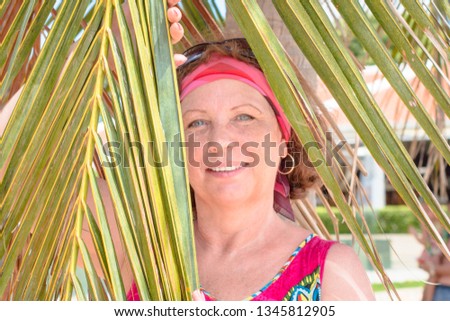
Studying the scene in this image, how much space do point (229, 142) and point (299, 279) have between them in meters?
0.24

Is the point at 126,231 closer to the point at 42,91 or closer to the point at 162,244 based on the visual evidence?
the point at 162,244

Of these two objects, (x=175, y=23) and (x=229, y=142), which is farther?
(x=229, y=142)

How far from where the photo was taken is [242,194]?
104 centimetres

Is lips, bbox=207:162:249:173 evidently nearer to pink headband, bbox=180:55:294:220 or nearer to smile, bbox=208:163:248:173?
smile, bbox=208:163:248:173

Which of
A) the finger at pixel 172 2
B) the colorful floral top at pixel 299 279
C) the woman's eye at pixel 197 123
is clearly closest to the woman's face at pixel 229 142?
the woman's eye at pixel 197 123

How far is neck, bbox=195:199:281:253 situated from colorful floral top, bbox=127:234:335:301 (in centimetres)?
10

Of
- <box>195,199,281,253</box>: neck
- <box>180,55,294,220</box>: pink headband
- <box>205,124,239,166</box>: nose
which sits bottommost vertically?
<box>195,199,281,253</box>: neck

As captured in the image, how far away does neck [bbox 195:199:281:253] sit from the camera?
1.09 meters

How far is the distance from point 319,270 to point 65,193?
49 centimetres

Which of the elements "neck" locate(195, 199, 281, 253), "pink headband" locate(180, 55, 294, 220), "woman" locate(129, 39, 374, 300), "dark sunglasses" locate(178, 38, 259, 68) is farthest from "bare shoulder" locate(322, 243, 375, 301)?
"dark sunglasses" locate(178, 38, 259, 68)

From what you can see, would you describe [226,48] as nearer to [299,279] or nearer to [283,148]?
[283,148]

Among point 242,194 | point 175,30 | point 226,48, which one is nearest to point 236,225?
point 242,194

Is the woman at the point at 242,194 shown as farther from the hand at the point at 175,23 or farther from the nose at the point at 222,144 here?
the hand at the point at 175,23
